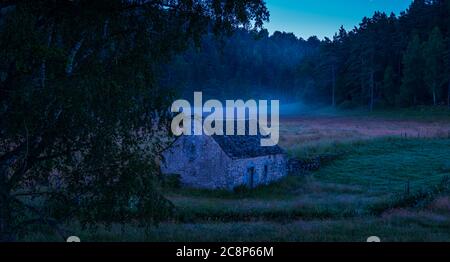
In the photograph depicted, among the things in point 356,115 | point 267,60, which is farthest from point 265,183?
point 267,60

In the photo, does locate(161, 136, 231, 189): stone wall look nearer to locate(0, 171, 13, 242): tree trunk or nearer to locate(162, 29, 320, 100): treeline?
locate(0, 171, 13, 242): tree trunk

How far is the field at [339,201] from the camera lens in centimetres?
1548

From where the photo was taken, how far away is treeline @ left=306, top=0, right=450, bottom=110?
250 ft

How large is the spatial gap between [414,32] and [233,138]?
210 feet

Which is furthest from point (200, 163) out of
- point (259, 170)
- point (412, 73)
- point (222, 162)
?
point (412, 73)

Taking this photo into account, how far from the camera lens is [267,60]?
134 m

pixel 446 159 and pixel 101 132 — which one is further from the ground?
pixel 101 132

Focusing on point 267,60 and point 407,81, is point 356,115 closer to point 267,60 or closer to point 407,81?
point 407,81

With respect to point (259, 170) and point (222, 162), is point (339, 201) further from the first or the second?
point (222, 162)

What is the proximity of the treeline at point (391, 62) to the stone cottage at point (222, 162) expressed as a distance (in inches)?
2012

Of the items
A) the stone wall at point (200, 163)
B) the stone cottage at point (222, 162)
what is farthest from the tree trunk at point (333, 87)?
the stone wall at point (200, 163)

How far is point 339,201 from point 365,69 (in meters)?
66.4

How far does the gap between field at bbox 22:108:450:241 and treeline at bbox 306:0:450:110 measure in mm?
29667

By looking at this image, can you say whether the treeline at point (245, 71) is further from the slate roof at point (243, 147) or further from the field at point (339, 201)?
the slate roof at point (243, 147)
